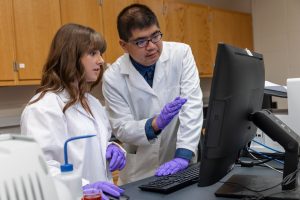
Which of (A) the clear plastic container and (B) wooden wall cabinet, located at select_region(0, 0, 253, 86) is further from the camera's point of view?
(B) wooden wall cabinet, located at select_region(0, 0, 253, 86)

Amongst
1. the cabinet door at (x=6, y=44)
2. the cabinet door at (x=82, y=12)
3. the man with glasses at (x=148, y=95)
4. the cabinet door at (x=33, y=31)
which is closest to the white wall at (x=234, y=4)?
the cabinet door at (x=82, y=12)

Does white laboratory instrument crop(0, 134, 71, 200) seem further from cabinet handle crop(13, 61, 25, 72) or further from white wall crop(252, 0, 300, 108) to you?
white wall crop(252, 0, 300, 108)

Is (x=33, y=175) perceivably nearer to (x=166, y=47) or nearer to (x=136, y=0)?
(x=166, y=47)

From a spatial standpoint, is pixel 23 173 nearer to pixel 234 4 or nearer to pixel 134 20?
pixel 134 20

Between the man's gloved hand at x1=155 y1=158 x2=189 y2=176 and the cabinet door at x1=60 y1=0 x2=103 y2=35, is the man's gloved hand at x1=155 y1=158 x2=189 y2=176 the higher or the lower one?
the lower one

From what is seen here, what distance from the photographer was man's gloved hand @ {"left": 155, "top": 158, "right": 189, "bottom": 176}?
1296mm

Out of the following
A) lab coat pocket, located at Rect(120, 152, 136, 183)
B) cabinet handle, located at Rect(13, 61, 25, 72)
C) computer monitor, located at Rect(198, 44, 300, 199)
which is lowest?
lab coat pocket, located at Rect(120, 152, 136, 183)

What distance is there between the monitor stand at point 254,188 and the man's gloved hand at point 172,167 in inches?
9.3

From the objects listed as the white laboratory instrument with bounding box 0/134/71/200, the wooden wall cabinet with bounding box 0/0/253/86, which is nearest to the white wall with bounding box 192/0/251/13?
the wooden wall cabinet with bounding box 0/0/253/86

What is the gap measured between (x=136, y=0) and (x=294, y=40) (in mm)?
2009

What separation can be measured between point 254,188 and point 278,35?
11.9 ft

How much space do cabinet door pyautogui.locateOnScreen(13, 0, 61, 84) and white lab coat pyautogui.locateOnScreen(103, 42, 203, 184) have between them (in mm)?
992

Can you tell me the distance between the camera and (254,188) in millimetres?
1015

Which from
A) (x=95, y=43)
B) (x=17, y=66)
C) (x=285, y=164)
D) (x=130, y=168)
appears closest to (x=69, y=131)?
(x=95, y=43)
